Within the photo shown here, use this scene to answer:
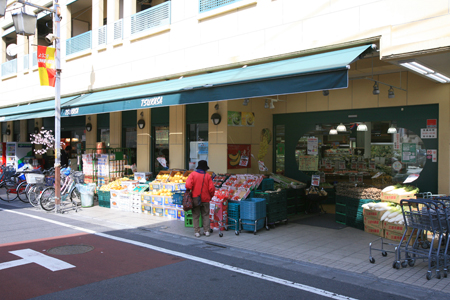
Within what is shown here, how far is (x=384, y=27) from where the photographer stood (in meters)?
7.82

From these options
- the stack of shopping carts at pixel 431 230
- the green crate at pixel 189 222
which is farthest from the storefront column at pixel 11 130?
the stack of shopping carts at pixel 431 230

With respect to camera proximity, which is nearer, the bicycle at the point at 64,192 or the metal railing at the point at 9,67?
the bicycle at the point at 64,192

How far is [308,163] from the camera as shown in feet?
42.6

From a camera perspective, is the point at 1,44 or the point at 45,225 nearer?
the point at 45,225

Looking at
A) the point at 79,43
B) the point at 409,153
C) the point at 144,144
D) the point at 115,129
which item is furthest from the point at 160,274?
the point at 79,43

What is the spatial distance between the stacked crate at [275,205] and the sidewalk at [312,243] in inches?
10.7

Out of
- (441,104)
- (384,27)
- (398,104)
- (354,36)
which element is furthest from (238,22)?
(441,104)

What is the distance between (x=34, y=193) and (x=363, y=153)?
11442mm

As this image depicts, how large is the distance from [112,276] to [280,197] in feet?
16.8

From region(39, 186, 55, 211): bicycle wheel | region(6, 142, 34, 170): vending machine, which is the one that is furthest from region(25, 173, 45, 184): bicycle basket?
region(6, 142, 34, 170): vending machine

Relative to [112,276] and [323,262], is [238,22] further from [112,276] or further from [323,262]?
[112,276]

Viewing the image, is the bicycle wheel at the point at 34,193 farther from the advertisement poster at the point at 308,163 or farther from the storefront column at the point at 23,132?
the storefront column at the point at 23,132

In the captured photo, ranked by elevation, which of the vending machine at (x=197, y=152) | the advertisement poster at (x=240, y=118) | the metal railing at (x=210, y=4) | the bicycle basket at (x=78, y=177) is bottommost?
the bicycle basket at (x=78, y=177)

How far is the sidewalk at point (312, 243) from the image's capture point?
6.30 meters
